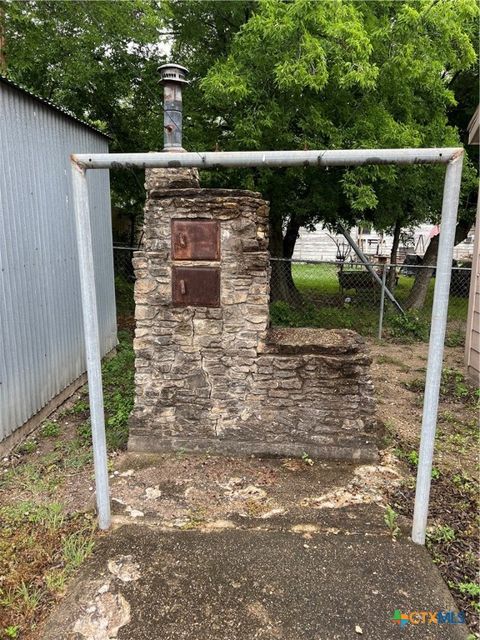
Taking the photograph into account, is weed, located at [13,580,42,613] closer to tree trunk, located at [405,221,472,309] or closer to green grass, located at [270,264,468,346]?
green grass, located at [270,264,468,346]

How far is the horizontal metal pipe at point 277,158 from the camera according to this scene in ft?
7.86

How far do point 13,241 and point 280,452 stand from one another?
2878 mm

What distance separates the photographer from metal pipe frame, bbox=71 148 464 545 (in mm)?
2418

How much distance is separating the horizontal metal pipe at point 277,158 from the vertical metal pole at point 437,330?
0.15 metres

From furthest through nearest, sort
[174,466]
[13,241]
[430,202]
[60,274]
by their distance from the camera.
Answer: [430,202] < [60,274] < [13,241] < [174,466]

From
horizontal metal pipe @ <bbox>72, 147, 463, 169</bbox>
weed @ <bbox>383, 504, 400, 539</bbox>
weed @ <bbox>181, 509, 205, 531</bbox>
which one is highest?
horizontal metal pipe @ <bbox>72, 147, 463, 169</bbox>

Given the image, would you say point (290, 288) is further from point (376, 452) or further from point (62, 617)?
point (62, 617)

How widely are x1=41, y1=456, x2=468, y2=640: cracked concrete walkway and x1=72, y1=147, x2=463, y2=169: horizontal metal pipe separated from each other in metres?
2.18

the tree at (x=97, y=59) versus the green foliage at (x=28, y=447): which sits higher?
the tree at (x=97, y=59)

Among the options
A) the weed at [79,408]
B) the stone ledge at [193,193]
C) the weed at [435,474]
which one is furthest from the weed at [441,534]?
the weed at [79,408]

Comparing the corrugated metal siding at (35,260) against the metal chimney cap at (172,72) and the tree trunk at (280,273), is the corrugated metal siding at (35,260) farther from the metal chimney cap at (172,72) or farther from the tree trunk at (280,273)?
the tree trunk at (280,273)

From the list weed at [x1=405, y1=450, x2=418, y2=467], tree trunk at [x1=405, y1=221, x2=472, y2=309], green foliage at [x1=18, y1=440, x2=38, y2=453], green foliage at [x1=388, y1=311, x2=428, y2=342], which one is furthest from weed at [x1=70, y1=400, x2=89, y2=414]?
tree trunk at [x1=405, y1=221, x2=472, y2=309]

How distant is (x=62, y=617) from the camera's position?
2.26 m

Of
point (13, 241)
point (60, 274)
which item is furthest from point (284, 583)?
point (60, 274)
